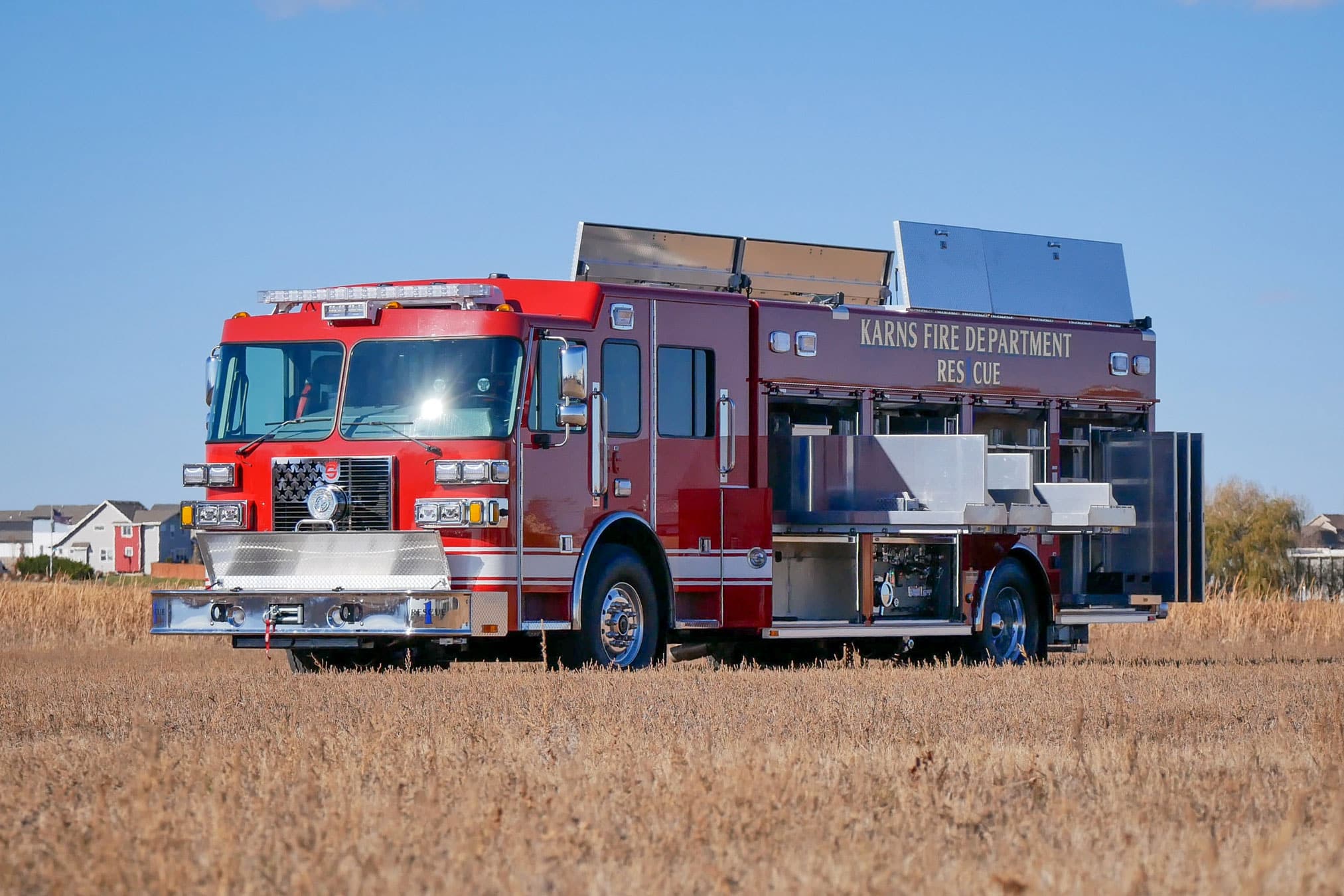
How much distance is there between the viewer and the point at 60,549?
13975 cm

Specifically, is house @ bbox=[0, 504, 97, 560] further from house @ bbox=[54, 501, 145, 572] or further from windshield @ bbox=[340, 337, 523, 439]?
windshield @ bbox=[340, 337, 523, 439]

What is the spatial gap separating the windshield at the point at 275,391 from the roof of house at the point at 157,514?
12209 cm

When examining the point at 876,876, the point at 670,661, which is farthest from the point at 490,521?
the point at 876,876

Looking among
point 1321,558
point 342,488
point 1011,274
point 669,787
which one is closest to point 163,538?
point 1321,558

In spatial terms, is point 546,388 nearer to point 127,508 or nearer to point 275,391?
point 275,391

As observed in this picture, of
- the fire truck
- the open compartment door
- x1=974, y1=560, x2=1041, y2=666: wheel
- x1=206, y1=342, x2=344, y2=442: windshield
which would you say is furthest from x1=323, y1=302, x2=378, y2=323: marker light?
the open compartment door

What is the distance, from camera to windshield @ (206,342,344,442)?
47.9 feet

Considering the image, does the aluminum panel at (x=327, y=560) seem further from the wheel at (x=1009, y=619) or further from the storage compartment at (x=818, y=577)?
the wheel at (x=1009, y=619)

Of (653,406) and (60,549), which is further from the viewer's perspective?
(60,549)

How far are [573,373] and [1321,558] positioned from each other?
67.3 m

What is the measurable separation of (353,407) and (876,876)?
9483 millimetres

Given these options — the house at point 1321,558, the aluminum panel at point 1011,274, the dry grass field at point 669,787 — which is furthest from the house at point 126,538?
the dry grass field at point 669,787

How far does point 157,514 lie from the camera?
452 ft

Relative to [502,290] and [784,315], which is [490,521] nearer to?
[502,290]
